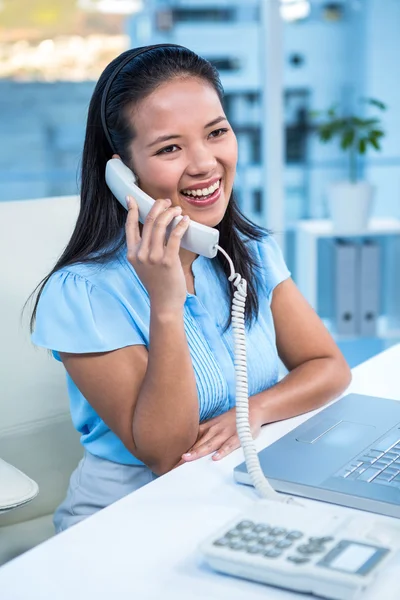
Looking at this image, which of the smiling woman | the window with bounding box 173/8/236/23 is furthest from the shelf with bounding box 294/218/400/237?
the smiling woman

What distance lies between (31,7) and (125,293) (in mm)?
2799

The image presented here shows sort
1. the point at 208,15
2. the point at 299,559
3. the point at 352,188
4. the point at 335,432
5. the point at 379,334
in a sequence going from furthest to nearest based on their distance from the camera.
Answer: the point at 208,15, the point at 379,334, the point at 352,188, the point at 335,432, the point at 299,559

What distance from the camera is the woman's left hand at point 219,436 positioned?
1.16 m

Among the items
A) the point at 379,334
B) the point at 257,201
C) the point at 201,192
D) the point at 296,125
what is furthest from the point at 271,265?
the point at 296,125

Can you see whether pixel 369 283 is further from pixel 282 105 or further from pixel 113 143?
pixel 113 143

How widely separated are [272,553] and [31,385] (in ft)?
2.81

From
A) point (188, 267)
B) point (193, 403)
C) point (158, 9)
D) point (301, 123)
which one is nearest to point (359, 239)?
point (301, 123)

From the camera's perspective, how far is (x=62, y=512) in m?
1.43

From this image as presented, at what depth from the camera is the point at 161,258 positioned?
1202 mm

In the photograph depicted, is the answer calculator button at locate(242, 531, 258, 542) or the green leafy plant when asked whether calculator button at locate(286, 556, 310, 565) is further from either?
the green leafy plant

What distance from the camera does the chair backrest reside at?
1537 millimetres

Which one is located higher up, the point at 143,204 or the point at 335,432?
the point at 143,204

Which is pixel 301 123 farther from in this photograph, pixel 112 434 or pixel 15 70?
pixel 112 434

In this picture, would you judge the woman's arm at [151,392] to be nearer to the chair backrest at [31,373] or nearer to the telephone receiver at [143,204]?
the telephone receiver at [143,204]
